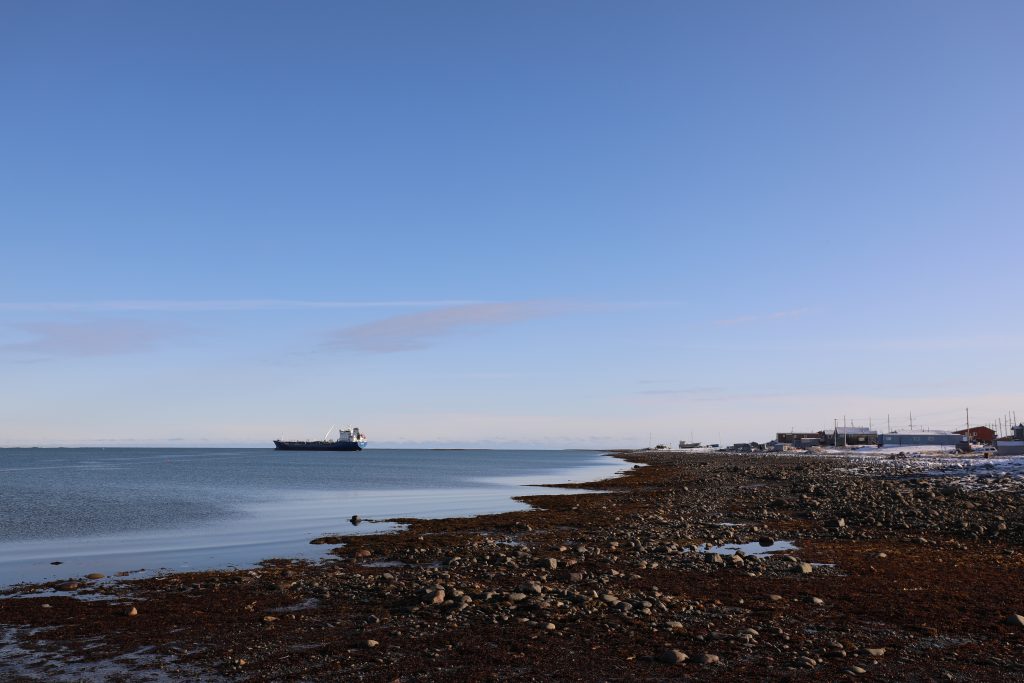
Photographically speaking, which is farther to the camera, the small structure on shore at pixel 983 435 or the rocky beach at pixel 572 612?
the small structure on shore at pixel 983 435

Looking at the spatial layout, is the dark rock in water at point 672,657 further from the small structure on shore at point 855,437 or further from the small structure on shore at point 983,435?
the small structure on shore at point 855,437

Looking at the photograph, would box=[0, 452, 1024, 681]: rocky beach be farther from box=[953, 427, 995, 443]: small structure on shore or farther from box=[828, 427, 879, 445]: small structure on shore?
box=[828, 427, 879, 445]: small structure on shore

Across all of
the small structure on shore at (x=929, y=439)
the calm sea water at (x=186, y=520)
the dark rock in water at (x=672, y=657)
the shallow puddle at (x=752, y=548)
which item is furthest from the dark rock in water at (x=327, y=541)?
the small structure on shore at (x=929, y=439)

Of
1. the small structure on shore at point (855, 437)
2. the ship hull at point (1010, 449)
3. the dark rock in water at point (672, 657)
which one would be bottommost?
the small structure on shore at point (855, 437)

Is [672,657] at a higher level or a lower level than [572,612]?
higher

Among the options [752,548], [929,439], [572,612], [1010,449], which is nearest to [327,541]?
[752,548]

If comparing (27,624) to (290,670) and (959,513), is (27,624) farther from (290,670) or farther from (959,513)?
(959,513)

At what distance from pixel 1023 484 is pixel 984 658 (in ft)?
134

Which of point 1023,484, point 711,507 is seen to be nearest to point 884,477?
point 1023,484

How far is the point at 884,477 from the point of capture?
210 ft

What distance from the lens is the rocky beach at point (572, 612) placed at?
1369 centimetres

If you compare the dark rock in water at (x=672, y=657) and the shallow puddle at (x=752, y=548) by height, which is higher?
the dark rock in water at (x=672, y=657)

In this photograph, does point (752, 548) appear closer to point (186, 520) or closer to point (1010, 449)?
point (186, 520)

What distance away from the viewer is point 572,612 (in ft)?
56.9
